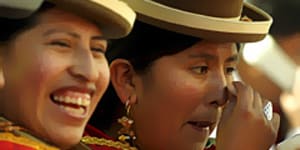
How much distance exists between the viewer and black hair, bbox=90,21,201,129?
1456 mm

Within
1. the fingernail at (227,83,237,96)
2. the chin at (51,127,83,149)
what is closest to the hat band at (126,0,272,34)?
the fingernail at (227,83,237,96)

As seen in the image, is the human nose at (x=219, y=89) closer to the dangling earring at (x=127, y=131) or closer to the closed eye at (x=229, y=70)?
the closed eye at (x=229, y=70)

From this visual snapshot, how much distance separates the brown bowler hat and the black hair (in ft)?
0.09

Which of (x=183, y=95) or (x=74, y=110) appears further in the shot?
(x=183, y=95)

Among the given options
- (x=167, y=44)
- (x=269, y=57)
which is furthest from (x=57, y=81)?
(x=269, y=57)

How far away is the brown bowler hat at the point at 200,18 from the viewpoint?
4.65 feet

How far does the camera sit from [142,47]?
1491 millimetres

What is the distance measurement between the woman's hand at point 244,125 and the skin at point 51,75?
0.30 meters

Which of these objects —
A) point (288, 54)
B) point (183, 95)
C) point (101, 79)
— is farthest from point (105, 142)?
point (288, 54)

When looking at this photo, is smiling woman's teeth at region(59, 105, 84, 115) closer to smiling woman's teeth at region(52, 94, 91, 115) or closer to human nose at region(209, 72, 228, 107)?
smiling woman's teeth at region(52, 94, 91, 115)

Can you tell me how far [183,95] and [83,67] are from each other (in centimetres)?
30

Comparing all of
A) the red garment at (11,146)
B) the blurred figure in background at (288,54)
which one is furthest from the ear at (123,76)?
the red garment at (11,146)

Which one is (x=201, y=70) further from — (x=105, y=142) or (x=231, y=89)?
(x=105, y=142)

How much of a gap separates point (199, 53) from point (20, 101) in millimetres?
410
